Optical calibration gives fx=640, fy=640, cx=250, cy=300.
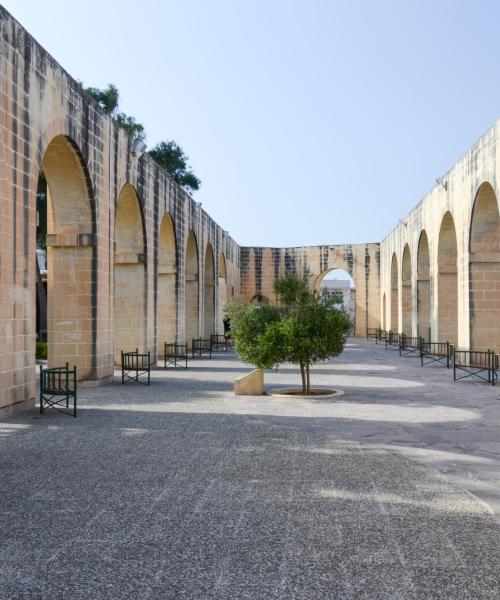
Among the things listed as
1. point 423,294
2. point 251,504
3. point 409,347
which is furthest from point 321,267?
point 251,504

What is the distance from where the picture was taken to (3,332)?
29.0ft

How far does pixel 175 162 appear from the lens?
35.7m

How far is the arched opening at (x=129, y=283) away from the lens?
16.8m

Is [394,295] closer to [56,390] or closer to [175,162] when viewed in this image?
[175,162]

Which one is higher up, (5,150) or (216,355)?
(5,150)

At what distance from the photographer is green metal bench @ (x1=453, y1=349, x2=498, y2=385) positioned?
13.3m

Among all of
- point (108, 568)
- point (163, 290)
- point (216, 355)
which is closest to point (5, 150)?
point (108, 568)

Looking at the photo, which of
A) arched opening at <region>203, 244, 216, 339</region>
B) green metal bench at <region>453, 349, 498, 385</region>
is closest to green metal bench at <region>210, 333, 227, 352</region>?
arched opening at <region>203, 244, 216, 339</region>

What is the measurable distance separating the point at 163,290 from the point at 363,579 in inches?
706

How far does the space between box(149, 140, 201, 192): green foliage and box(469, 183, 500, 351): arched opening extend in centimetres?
2163

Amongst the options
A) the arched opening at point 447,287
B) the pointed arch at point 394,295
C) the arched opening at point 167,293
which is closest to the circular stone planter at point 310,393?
the arched opening at point 167,293

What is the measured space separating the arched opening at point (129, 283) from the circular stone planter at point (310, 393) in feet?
19.6

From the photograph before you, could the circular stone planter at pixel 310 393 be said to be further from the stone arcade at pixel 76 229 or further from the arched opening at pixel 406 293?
the arched opening at pixel 406 293

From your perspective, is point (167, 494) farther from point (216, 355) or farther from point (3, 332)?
point (216, 355)
